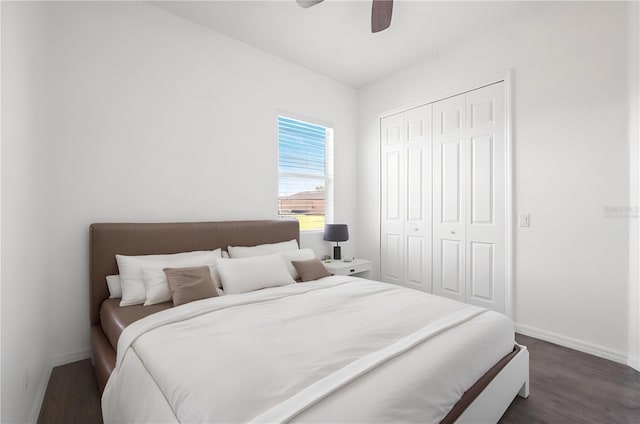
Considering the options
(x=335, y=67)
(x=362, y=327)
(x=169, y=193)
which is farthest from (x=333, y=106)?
(x=362, y=327)

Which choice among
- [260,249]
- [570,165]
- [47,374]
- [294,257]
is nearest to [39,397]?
[47,374]

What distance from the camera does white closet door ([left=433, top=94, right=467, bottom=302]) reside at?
3.26 m

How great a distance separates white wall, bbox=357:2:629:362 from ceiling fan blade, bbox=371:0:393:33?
1493mm

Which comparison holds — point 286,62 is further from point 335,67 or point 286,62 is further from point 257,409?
point 257,409

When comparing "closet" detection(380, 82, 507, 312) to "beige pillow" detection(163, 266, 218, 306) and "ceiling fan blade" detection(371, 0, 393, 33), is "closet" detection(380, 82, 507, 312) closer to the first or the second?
"ceiling fan blade" detection(371, 0, 393, 33)

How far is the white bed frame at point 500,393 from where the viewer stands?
4.40 feet

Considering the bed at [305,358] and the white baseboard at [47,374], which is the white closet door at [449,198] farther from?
the white baseboard at [47,374]

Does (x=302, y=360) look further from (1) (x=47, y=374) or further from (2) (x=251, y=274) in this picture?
(1) (x=47, y=374)

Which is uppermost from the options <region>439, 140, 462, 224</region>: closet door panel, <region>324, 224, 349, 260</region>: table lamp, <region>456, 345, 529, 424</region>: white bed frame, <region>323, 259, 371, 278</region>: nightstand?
<region>439, 140, 462, 224</region>: closet door panel

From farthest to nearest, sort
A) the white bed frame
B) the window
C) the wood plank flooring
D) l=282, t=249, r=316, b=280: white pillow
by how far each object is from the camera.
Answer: the window → l=282, t=249, r=316, b=280: white pillow → the wood plank flooring → the white bed frame

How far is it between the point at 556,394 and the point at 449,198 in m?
1.97

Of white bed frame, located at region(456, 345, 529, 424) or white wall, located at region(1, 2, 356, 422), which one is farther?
white wall, located at region(1, 2, 356, 422)

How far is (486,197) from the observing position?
10.0 ft

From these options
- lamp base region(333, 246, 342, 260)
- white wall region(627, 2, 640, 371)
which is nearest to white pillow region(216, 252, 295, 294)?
lamp base region(333, 246, 342, 260)
